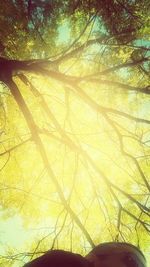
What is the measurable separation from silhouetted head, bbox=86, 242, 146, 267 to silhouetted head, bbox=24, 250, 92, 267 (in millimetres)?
156

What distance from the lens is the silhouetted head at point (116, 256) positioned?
64.5 inches

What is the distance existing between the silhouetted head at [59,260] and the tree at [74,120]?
2649 mm

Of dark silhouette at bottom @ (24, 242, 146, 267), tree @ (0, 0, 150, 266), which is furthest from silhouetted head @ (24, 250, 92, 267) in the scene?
tree @ (0, 0, 150, 266)

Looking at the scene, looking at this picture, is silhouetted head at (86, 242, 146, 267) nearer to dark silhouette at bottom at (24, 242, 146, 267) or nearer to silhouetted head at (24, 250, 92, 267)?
dark silhouette at bottom at (24, 242, 146, 267)

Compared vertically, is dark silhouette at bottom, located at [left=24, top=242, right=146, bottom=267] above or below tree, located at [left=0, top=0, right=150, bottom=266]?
below

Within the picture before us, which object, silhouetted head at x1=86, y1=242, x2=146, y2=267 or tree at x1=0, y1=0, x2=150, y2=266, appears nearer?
silhouetted head at x1=86, y1=242, x2=146, y2=267

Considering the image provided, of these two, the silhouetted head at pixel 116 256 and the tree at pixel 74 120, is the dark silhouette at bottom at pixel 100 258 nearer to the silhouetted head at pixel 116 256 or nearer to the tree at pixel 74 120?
the silhouetted head at pixel 116 256

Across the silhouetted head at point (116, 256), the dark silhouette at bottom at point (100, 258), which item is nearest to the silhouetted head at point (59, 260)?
the dark silhouette at bottom at point (100, 258)

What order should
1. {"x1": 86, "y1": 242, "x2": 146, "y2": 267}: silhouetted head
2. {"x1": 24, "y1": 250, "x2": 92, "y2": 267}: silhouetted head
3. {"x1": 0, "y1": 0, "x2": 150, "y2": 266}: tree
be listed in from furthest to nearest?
1. {"x1": 0, "y1": 0, "x2": 150, "y2": 266}: tree
2. {"x1": 86, "y1": 242, "x2": 146, "y2": 267}: silhouetted head
3. {"x1": 24, "y1": 250, "x2": 92, "y2": 267}: silhouetted head

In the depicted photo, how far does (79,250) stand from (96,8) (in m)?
4.35

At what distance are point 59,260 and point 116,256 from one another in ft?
1.30

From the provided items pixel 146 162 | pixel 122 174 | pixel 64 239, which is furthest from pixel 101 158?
pixel 64 239

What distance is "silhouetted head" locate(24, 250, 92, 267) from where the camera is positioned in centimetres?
145

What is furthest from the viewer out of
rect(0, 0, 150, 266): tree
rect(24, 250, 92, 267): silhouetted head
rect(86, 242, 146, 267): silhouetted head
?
rect(0, 0, 150, 266): tree
